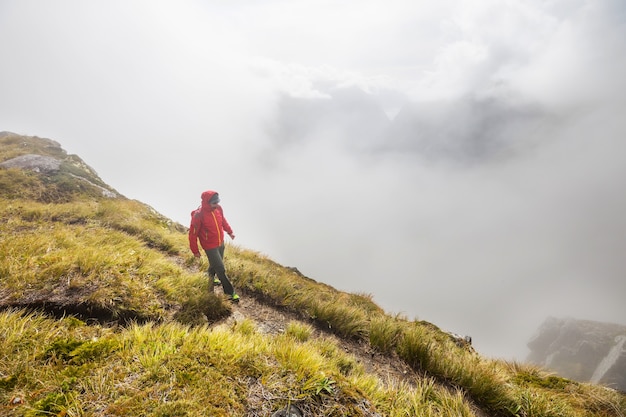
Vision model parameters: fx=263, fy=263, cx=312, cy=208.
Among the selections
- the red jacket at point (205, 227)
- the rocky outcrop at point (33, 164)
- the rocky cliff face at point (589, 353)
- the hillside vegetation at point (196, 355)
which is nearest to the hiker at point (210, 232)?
the red jacket at point (205, 227)

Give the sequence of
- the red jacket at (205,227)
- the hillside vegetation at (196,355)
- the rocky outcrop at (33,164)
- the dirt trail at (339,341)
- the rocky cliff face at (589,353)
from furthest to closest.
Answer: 1. the rocky cliff face at (589,353)
2. the rocky outcrop at (33,164)
3. the red jacket at (205,227)
4. the dirt trail at (339,341)
5. the hillside vegetation at (196,355)

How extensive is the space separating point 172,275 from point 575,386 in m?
11.4

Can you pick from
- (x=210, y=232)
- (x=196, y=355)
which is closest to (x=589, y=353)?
(x=210, y=232)

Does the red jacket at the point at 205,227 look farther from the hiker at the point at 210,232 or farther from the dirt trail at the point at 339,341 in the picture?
the dirt trail at the point at 339,341

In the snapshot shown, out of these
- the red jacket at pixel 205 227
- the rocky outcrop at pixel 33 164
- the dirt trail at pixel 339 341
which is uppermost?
the red jacket at pixel 205 227

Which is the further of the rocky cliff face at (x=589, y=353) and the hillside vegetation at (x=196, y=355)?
the rocky cliff face at (x=589, y=353)

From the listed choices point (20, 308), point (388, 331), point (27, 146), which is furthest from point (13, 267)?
A: point (27, 146)

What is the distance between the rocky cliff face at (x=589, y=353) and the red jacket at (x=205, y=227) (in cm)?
18445

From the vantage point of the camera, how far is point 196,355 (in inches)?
135

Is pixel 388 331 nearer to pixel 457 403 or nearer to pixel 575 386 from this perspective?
pixel 457 403

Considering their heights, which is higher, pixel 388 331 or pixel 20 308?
pixel 388 331

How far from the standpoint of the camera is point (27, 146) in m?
33.9

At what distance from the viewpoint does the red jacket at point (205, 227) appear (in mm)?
7695

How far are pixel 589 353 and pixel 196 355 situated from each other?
25164 cm
